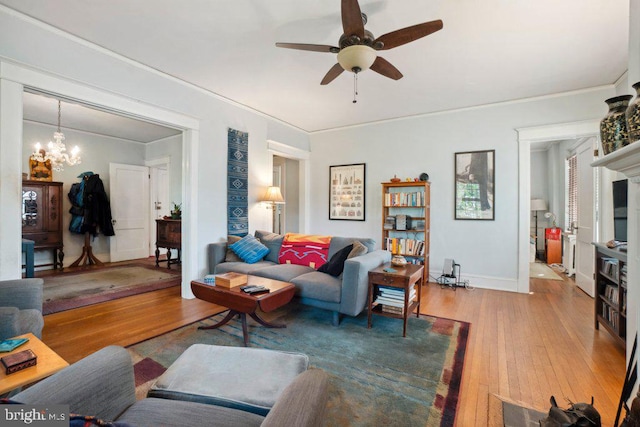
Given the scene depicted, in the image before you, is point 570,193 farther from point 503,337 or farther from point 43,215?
point 43,215

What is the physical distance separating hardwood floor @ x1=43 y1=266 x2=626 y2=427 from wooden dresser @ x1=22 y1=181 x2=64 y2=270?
288cm

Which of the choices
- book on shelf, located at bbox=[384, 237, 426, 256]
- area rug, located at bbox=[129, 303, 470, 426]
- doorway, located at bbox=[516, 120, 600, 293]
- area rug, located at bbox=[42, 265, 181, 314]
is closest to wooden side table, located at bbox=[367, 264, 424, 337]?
area rug, located at bbox=[129, 303, 470, 426]

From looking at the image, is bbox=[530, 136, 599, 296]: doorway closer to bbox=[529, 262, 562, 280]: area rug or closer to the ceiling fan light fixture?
bbox=[529, 262, 562, 280]: area rug

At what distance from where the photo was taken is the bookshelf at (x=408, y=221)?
4.38m

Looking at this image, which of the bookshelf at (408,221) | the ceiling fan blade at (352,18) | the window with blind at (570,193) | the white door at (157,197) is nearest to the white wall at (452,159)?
the bookshelf at (408,221)

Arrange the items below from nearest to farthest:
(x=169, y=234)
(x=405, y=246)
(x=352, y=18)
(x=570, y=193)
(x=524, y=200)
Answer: (x=352, y=18) < (x=524, y=200) < (x=405, y=246) < (x=169, y=234) < (x=570, y=193)

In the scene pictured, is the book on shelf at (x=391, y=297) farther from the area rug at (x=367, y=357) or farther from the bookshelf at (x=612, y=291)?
the bookshelf at (x=612, y=291)

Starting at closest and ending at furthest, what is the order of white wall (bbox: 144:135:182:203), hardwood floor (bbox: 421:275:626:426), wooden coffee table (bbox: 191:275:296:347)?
1. hardwood floor (bbox: 421:275:626:426)
2. wooden coffee table (bbox: 191:275:296:347)
3. white wall (bbox: 144:135:182:203)

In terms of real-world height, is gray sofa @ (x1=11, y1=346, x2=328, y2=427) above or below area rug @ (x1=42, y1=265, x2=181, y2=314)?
above

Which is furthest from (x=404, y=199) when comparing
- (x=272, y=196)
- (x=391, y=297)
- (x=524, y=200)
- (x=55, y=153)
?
(x=55, y=153)

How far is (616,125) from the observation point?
1233mm

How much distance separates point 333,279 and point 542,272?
466cm

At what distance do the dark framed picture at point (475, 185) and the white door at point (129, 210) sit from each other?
6.40 metres

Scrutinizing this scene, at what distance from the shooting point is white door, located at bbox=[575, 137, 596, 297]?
3.76 m
